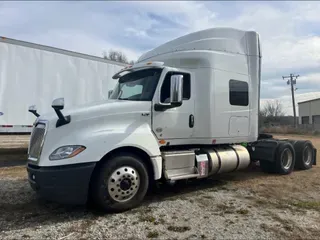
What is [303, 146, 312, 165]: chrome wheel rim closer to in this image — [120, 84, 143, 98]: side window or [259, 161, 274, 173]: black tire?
[259, 161, 274, 173]: black tire

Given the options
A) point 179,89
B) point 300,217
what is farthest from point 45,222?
point 300,217

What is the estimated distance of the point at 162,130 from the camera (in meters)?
5.82

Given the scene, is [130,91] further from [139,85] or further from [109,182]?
[109,182]

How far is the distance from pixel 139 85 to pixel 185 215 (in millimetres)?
2696

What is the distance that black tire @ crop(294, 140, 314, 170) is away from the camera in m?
9.17

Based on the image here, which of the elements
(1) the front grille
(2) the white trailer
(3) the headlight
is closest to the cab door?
(3) the headlight

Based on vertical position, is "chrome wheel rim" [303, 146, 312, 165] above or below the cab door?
below

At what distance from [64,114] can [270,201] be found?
4201mm

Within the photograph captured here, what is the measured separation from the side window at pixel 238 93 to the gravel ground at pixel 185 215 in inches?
80.3

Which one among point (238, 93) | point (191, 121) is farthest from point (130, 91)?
point (238, 93)

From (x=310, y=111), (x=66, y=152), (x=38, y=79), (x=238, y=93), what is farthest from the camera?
(x=310, y=111)

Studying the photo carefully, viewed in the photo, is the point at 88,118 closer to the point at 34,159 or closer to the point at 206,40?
the point at 34,159

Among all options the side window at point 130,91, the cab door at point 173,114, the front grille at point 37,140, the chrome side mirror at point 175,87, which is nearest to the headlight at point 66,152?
the front grille at point 37,140

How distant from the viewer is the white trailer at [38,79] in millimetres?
9438
